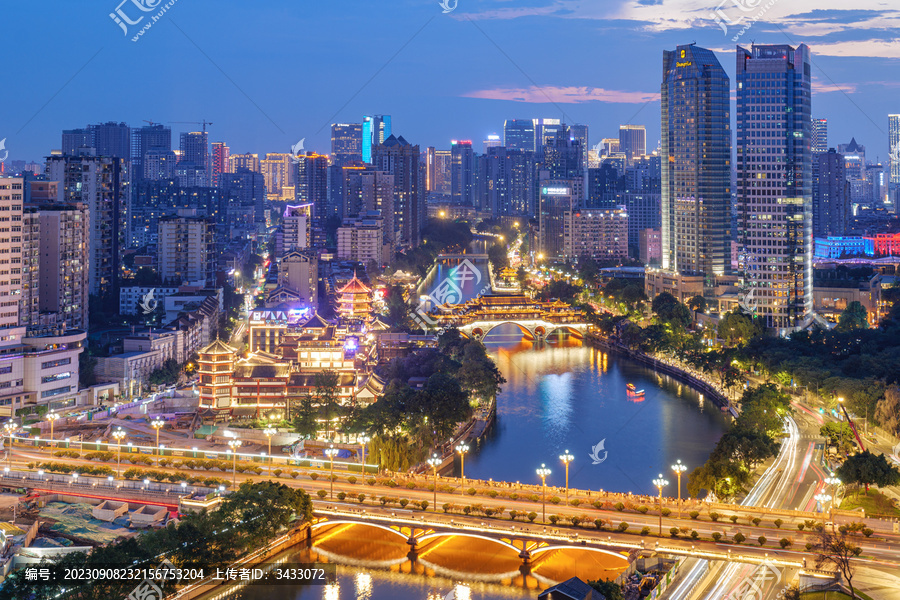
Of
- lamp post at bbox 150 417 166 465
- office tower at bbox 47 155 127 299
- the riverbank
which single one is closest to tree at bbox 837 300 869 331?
the riverbank

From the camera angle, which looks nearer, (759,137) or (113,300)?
(759,137)

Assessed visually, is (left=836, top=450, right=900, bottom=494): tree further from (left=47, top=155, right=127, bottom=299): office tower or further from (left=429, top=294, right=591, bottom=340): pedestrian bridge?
(left=47, top=155, right=127, bottom=299): office tower

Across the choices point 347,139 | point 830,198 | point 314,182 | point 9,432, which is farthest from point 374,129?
point 9,432

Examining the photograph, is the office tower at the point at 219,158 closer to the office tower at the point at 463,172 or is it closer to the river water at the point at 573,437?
the office tower at the point at 463,172

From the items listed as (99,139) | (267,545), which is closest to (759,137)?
(267,545)

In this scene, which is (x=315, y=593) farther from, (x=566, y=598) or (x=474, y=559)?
(x=566, y=598)
